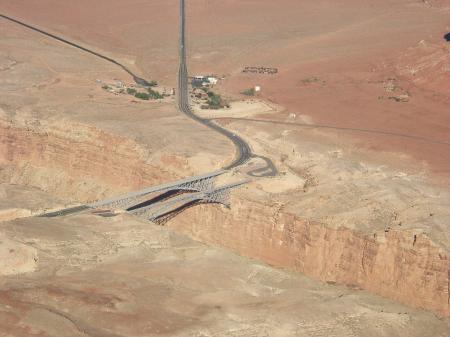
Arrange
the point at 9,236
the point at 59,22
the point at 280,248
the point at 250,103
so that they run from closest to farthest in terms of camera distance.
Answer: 1. the point at 9,236
2. the point at 280,248
3. the point at 250,103
4. the point at 59,22

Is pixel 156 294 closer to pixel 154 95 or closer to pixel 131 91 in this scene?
pixel 154 95

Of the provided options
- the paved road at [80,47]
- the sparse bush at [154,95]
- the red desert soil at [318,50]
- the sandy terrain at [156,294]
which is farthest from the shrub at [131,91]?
the sandy terrain at [156,294]

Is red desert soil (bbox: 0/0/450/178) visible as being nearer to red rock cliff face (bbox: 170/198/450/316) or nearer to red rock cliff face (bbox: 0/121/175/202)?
red rock cliff face (bbox: 170/198/450/316)

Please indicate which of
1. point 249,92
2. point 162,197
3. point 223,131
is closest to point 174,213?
point 162,197

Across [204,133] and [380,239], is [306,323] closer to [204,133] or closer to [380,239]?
[380,239]

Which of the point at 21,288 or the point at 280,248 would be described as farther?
the point at 280,248

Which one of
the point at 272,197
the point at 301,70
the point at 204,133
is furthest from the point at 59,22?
the point at 272,197

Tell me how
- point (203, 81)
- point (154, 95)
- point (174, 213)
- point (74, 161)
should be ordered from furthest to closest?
point (203, 81) → point (154, 95) → point (74, 161) → point (174, 213)
